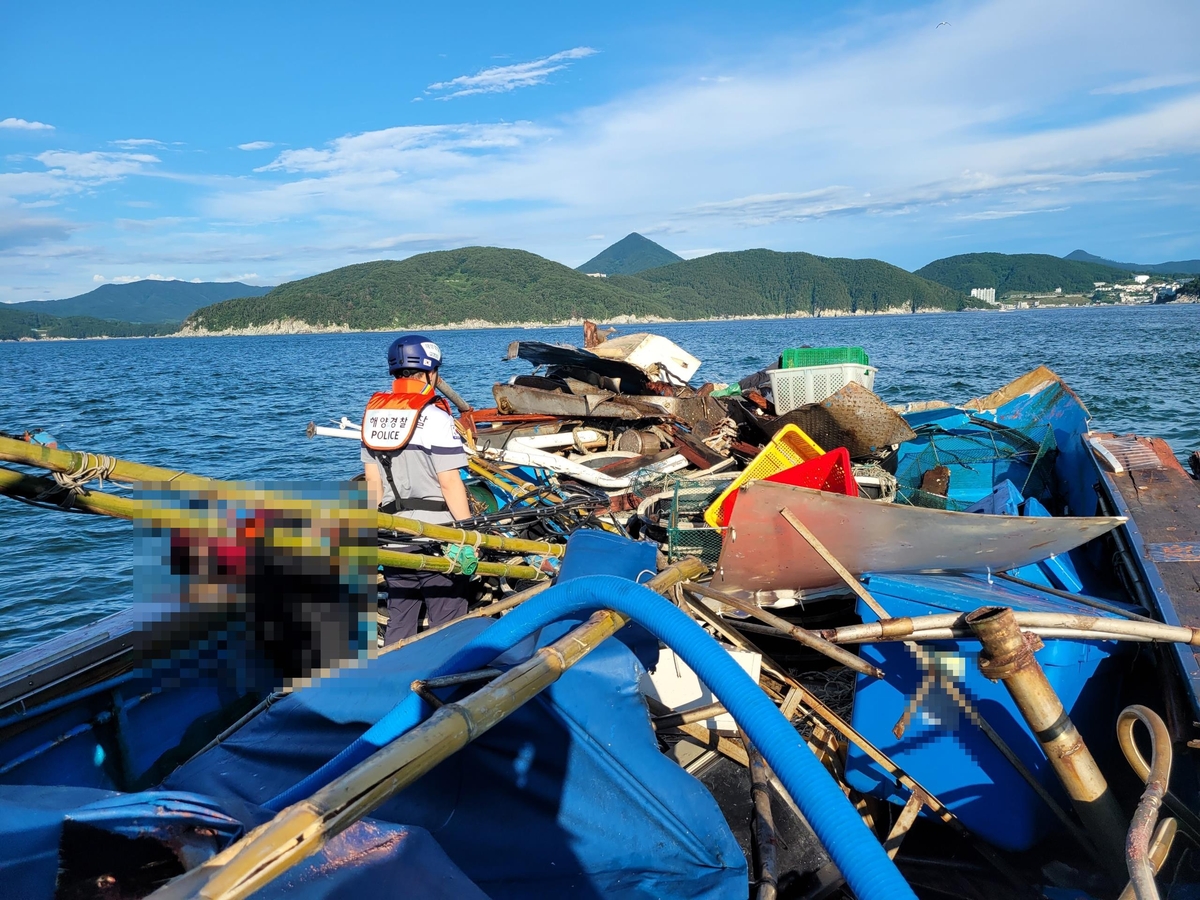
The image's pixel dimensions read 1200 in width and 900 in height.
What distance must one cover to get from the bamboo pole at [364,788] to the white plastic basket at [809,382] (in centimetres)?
796

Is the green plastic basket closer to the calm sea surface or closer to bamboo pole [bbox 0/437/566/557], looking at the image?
bamboo pole [bbox 0/437/566/557]

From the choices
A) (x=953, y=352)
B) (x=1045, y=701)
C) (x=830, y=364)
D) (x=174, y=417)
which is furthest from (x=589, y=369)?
(x=953, y=352)

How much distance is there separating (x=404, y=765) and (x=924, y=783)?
9.38ft

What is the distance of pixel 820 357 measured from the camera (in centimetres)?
1075

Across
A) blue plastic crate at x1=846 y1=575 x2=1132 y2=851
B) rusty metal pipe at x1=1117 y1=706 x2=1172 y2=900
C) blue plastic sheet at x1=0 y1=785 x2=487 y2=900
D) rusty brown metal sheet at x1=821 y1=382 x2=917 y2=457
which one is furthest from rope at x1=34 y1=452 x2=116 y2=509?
rusty brown metal sheet at x1=821 y1=382 x2=917 y2=457

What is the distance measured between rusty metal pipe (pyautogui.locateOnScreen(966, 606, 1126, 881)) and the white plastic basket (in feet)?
22.7

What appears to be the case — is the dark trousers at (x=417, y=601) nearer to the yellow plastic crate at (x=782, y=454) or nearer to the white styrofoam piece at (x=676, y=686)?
the white styrofoam piece at (x=676, y=686)

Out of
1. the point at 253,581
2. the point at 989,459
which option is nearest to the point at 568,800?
the point at 253,581

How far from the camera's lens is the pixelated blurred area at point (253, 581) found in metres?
2.96

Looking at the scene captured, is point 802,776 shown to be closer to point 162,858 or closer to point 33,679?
point 162,858

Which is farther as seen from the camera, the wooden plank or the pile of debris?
the pile of debris

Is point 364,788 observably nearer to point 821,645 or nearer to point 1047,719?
point 821,645

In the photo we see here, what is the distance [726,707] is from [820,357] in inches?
374

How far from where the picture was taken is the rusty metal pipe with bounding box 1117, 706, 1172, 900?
85.1 inches
